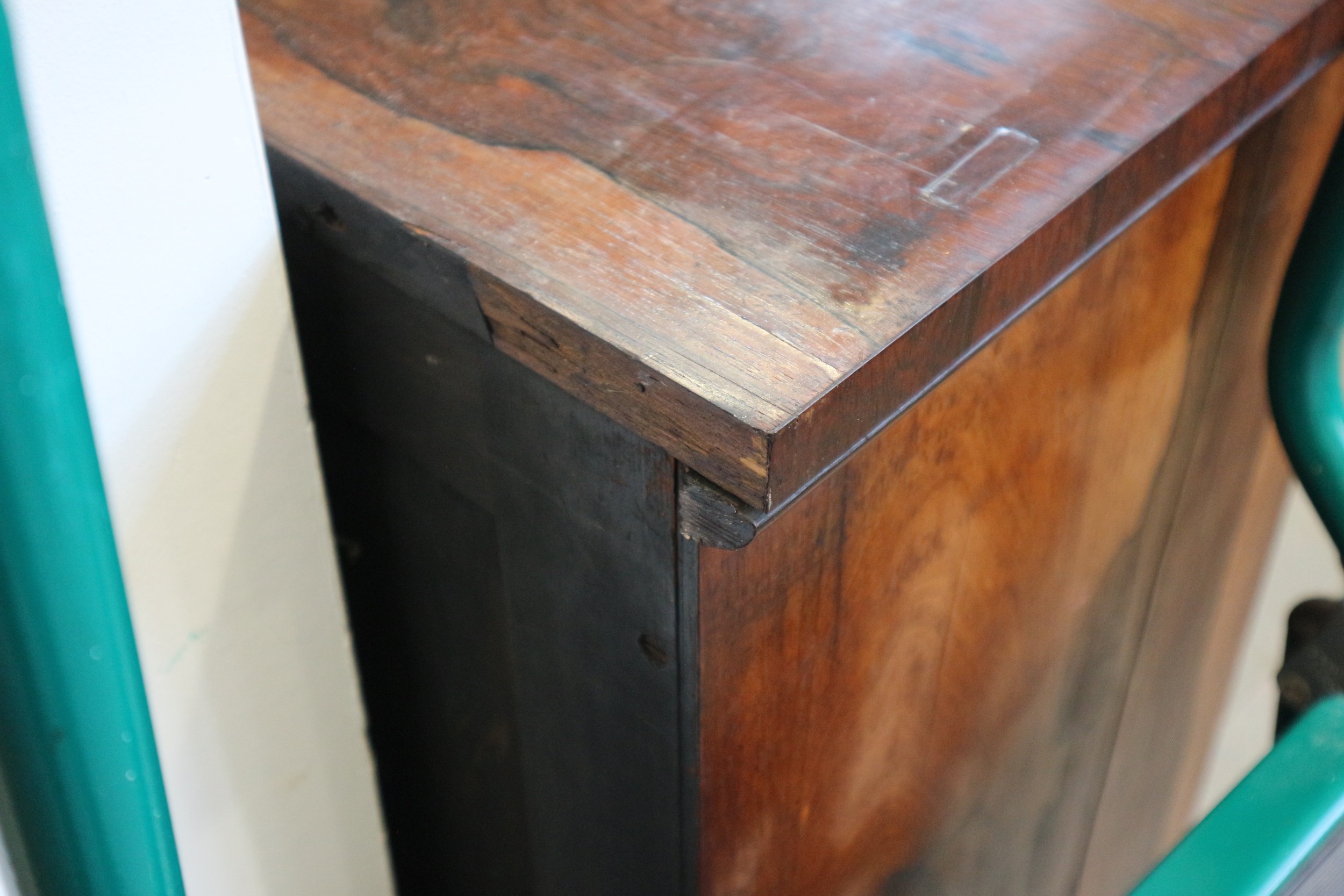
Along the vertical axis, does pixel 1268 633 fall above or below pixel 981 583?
below

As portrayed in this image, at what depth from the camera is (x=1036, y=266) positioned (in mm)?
517

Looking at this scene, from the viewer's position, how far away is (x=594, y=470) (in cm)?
51

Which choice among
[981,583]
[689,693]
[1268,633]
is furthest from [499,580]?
[1268,633]

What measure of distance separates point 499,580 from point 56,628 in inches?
8.3

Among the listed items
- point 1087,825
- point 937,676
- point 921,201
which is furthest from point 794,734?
point 1087,825

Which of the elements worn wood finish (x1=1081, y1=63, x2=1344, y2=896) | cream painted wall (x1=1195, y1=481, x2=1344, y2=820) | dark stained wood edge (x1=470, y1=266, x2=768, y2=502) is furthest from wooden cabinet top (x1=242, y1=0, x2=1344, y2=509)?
cream painted wall (x1=1195, y1=481, x2=1344, y2=820)

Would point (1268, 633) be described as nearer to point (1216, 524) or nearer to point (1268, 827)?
point (1216, 524)

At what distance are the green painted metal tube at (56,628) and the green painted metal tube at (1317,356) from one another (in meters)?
0.61

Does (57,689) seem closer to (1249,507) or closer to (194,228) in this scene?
(194,228)

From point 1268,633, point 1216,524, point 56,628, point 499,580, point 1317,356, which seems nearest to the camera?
point 56,628

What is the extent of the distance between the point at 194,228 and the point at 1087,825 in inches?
Result: 33.4

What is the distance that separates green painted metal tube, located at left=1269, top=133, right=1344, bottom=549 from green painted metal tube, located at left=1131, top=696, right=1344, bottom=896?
0.71 ft

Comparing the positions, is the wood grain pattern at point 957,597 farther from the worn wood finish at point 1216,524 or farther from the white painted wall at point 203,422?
the white painted wall at point 203,422

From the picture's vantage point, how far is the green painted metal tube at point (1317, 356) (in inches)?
29.3
